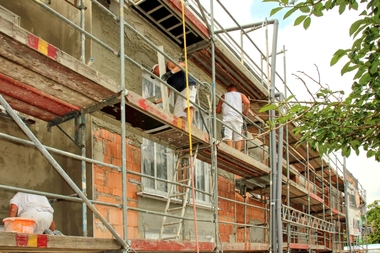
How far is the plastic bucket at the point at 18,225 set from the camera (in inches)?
164

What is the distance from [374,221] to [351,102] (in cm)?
4095

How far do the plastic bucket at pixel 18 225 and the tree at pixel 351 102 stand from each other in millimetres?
2590

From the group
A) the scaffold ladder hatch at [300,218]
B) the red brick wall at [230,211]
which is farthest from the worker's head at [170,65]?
the scaffold ladder hatch at [300,218]

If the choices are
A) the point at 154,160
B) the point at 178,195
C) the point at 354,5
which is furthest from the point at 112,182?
the point at 354,5

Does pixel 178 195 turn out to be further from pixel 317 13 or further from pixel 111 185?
pixel 317 13

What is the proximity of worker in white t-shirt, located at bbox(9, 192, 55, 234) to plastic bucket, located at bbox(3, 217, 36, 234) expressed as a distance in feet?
2.32

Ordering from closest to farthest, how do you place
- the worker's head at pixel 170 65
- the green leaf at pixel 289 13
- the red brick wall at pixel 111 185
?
the green leaf at pixel 289 13
the red brick wall at pixel 111 185
the worker's head at pixel 170 65

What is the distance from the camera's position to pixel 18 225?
13.8 ft

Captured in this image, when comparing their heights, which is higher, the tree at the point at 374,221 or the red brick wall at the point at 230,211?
the red brick wall at the point at 230,211

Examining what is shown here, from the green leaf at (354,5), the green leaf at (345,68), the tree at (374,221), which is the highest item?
the green leaf at (354,5)

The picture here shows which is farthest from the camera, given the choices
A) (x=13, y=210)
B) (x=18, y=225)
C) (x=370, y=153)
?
(x=370, y=153)

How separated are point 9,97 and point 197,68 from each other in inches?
209

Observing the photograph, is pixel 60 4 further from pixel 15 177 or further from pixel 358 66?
pixel 358 66

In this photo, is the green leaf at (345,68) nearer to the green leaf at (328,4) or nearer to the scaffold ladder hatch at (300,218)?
the green leaf at (328,4)
